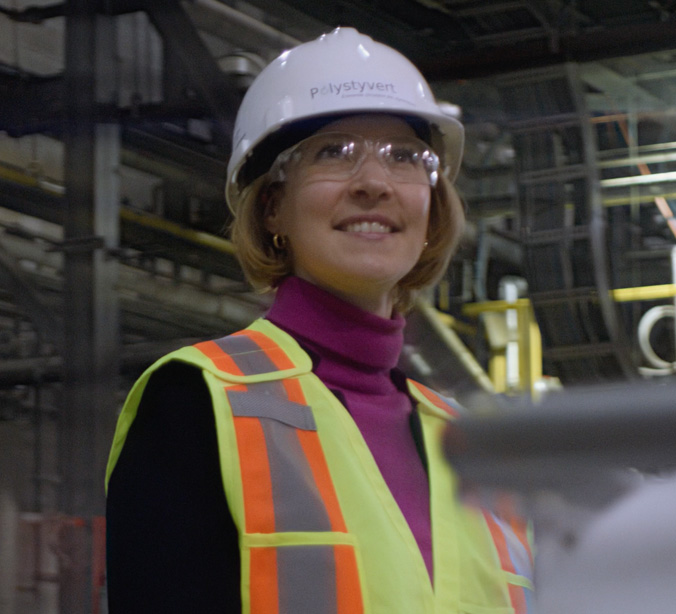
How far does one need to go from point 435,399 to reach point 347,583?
43 centimetres

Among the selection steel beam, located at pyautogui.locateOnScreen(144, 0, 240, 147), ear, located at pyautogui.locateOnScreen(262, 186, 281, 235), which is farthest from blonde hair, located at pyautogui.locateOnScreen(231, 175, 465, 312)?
steel beam, located at pyautogui.locateOnScreen(144, 0, 240, 147)

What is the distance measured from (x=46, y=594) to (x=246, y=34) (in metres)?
3.35

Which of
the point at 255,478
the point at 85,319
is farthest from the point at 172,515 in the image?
the point at 85,319

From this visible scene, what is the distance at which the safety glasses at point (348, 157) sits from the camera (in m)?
1.42

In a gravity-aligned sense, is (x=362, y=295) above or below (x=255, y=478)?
above

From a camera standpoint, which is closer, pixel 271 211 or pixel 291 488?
pixel 291 488

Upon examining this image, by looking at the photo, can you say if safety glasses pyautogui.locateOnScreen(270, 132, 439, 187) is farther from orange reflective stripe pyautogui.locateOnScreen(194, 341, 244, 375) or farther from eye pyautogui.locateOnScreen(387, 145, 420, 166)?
orange reflective stripe pyautogui.locateOnScreen(194, 341, 244, 375)

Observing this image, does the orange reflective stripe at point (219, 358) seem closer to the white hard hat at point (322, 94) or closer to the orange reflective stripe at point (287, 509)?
the orange reflective stripe at point (287, 509)

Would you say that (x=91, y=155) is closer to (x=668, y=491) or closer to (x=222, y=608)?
(x=222, y=608)

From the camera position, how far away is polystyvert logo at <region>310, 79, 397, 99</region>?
1.47 meters

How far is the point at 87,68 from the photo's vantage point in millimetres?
5578

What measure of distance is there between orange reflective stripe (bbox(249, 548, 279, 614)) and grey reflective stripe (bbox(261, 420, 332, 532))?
3 centimetres

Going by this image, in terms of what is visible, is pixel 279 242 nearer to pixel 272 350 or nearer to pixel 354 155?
pixel 354 155

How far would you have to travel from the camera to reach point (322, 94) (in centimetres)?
147
